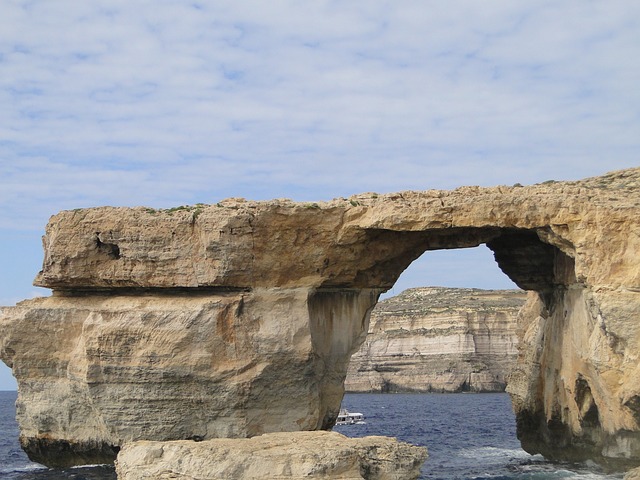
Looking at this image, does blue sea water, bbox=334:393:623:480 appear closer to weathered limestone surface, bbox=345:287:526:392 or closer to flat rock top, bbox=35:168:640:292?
weathered limestone surface, bbox=345:287:526:392

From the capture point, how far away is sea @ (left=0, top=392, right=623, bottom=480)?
2269cm

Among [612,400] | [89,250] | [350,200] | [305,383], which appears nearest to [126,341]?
[89,250]

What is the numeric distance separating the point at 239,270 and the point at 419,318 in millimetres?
51416

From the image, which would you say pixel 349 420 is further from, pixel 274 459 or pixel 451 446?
pixel 274 459

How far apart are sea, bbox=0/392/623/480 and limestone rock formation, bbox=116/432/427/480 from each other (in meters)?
6.04

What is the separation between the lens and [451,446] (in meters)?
32.0

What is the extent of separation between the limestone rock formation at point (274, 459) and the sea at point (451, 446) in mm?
6041

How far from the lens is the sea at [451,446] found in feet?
74.4

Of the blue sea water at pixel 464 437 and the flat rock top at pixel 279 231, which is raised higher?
the flat rock top at pixel 279 231

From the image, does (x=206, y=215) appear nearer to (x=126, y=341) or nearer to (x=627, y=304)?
(x=126, y=341)

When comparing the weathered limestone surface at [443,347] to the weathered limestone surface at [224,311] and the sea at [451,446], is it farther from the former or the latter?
the weathered limestone surface at [224,311]

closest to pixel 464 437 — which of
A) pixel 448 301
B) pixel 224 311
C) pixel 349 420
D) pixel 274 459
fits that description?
pixel 349 420

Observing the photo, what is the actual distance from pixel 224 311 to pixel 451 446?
14105 millimetres

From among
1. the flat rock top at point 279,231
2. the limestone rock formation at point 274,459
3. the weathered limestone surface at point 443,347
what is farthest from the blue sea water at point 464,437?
the limestone rock formation at point 274,459
